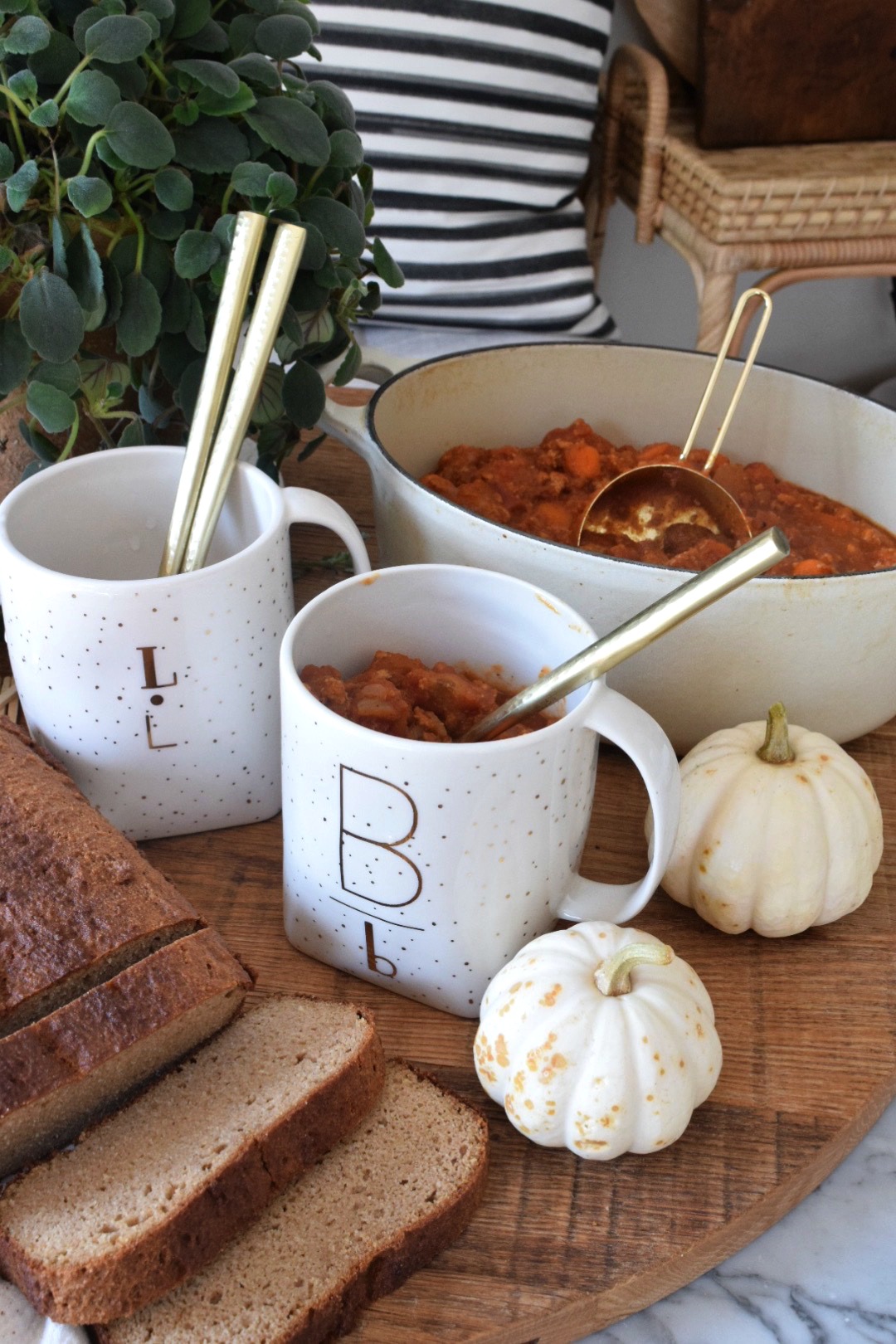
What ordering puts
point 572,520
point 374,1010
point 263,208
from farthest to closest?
point 572,520, point 263,208, point 374,1010

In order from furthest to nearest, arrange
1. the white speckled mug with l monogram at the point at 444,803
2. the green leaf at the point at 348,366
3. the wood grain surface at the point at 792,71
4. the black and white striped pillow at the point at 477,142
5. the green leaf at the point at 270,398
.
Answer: the wood grain surface at the point at 792,71 → the black and white striped pillow at the point at 477,142 → the green leaf at the point at 348,366 → the green leaf at the point at 270,398 → the white speckled mug with l monogram at the point at 444,803

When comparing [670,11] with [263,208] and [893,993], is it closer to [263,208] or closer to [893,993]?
[263,208]

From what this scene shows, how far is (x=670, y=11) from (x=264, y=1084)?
112 inches

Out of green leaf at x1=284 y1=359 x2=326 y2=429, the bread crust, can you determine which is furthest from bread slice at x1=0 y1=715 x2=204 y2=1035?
green leaf at x1=284 y1=359 x2=326 y2=429

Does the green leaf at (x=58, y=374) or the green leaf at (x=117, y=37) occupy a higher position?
the green leaf at (x=117, y=37)

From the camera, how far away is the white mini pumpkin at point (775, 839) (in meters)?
1.02

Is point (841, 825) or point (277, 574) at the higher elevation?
point (277, 574)

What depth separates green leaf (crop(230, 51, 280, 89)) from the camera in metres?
1.05

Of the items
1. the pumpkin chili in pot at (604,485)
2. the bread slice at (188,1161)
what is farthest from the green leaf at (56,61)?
the bread slice at (188,1161)

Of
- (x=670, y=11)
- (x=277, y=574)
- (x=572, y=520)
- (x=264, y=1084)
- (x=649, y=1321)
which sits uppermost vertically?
(x=670, y=11)

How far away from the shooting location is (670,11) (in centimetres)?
292

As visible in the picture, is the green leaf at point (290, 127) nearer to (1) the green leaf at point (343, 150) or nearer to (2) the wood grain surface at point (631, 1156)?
(1) the green leaf at point (343, 150)

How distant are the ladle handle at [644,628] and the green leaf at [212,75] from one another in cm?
55

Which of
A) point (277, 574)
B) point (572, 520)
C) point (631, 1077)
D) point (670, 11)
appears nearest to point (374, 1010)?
point (631, 1077)
